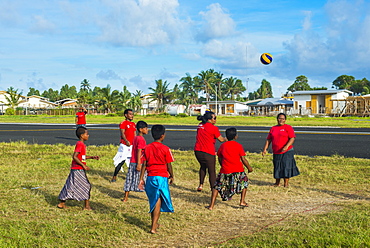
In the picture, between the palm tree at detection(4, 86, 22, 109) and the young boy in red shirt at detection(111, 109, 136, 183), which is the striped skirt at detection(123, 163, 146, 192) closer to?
the young boy in red shirt at detection(111, 109, 136, 183)

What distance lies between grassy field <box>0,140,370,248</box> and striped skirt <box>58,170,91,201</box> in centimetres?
25

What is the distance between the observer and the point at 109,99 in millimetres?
75250

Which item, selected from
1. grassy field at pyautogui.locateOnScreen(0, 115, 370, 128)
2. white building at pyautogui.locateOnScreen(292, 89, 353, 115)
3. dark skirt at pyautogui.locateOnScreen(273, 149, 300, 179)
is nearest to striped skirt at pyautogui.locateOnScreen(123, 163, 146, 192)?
dark skirt at pyautogui.locateOnScreen(273, 149, 300, 179)

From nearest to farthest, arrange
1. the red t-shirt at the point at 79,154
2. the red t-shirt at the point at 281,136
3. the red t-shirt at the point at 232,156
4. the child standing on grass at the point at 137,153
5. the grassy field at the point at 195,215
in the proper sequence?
1. the grassy field at the point at 195,215
2. the red t-shirt at the point at 79,154
3. the red t-shirt at the point at 232,156
4. the child standing on grass at the point at 137,153
5. the red t-shirt at the point at 281,136

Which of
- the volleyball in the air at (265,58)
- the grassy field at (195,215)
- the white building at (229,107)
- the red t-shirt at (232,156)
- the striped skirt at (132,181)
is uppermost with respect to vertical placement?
the volleyball in the air at (265,58)

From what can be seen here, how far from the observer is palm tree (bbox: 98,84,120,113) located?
2958 inches

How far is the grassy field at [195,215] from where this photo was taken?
4.82m

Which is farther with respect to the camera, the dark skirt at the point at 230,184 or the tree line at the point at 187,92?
the tree line at the point at 187,92

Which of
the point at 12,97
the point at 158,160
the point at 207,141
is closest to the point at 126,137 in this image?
the point at 207,141

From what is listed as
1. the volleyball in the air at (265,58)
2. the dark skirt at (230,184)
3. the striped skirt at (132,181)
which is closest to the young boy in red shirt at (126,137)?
the striped skirt at (132,181)

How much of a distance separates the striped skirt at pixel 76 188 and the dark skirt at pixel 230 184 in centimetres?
223

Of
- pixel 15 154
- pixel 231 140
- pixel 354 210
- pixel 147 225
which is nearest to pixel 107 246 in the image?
pixel 147 225

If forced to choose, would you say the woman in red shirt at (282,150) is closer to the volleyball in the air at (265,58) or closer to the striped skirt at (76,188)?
the striped skirt at (76,188)

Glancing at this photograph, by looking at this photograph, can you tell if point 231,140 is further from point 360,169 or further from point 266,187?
point 360,169
